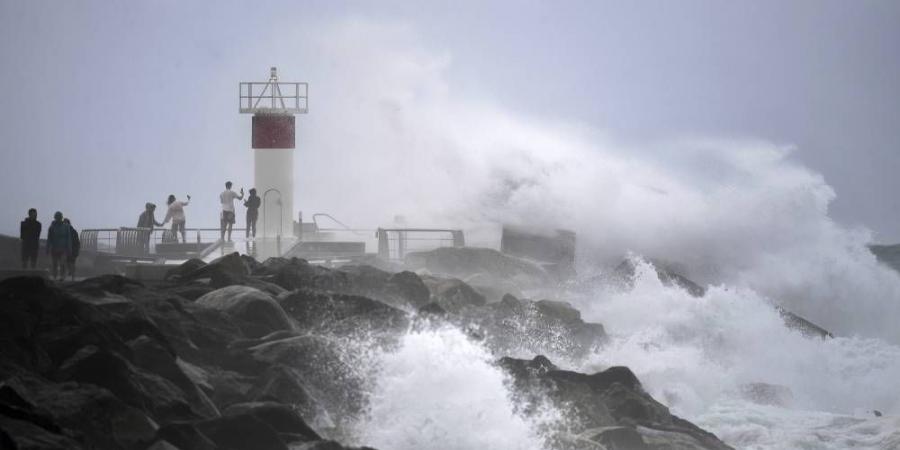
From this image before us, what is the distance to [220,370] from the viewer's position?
34.2 feet

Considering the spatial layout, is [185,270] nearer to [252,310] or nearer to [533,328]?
[252,310]

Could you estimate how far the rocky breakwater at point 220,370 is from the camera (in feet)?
26.9

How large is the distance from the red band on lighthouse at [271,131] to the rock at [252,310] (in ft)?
42.2

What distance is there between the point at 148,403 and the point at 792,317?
597 inches

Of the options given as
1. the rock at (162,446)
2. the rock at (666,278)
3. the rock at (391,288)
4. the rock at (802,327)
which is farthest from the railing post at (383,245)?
the rock at (162,446)

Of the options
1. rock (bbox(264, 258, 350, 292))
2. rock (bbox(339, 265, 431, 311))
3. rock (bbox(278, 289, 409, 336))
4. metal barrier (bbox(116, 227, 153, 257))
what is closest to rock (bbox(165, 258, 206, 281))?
rock (bbox(264, 258, 350, 292))

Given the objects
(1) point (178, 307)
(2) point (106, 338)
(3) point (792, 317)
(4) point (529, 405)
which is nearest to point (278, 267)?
(1) point (178, 307)

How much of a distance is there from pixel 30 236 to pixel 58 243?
378mm

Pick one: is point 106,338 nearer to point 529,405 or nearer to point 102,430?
point 102,430

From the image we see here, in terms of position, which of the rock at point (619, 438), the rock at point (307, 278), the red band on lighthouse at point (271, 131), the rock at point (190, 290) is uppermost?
the red band on lighthouse at point (271, 131)

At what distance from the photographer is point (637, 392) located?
1200 cm

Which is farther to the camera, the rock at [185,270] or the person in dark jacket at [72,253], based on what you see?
the person in dark jacket at [72,253]

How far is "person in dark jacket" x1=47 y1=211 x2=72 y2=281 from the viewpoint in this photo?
1619 cm

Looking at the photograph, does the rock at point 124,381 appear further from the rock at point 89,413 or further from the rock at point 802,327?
the rock at point 802,327
